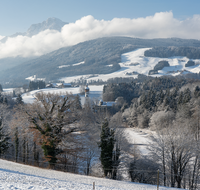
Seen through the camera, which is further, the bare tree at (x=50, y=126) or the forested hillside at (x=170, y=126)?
the forested hillside at (x=170, y=126)

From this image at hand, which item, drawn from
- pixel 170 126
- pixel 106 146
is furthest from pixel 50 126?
pixel 170 126

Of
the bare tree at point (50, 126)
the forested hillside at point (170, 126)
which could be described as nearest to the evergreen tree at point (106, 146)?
the bare tree at point (50, 126)

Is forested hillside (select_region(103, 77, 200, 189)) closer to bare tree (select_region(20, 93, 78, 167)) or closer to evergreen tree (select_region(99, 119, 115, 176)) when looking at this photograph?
evergreen tree (select_region(99, 119, 115, 176))

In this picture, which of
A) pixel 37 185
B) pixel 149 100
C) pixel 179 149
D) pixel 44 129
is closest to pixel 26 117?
pixel 44 129

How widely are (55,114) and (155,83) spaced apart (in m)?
110

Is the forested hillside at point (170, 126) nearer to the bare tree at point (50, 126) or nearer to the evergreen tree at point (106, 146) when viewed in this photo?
the evergreen tree at point (106, 146)

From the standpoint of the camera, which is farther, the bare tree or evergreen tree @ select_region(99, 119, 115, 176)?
evergreen tree @ select_region(99, 119, 115, 176)

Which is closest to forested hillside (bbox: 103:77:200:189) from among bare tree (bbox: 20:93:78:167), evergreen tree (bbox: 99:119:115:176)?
evergreen tree (bbox: 99:119:115:176)

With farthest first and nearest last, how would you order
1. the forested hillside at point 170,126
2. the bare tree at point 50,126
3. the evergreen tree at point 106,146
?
the evergreen tree at point 106,146 < the forested hillside at point 170,126 < the bare tree at point 50,126

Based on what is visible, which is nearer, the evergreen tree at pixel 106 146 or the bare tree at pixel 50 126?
the bare tree at pixel 50 126

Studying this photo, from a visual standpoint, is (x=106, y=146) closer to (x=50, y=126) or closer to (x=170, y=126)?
(x=50, y=126)

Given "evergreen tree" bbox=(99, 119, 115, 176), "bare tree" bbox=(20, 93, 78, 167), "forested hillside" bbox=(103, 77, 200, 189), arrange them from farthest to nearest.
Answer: "evergreen tree" bbox=(99, 119, 115, 176) < "forested hillside" bbox=(103, 77, 200, 189) < "bare tree" bbox=(20, 93, 78, 167)

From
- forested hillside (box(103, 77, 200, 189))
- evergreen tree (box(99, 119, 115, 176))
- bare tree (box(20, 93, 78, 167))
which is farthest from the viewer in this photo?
evergreen tree (box(99, 119, 115, 176))

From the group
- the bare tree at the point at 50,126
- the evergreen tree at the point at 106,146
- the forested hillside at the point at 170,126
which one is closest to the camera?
the bare tree at the point at 50,126
